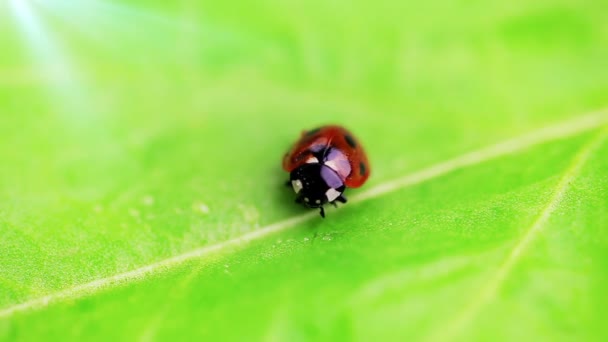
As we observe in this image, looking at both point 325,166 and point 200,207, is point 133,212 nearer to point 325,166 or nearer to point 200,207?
point 200,207

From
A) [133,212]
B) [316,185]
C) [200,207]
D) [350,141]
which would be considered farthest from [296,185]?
[133,212]

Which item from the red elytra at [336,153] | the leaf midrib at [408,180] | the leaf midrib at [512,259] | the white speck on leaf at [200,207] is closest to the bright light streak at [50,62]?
the white speck on leaf at [200,207]

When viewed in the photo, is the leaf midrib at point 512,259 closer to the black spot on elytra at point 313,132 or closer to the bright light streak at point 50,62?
the black spot on elytra at point 313,132

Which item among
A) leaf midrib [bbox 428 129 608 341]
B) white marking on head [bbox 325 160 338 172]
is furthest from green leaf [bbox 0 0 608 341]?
white marking on head [bbox 325 160 338 172]

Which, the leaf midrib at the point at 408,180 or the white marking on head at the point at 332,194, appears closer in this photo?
the leaf midrib at the point at 408,180

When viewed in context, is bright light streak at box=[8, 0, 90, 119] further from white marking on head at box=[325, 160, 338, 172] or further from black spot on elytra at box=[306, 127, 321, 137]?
white marking on head at box=[325, 160, 338, 172]

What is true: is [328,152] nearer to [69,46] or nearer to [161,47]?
[161,47]
